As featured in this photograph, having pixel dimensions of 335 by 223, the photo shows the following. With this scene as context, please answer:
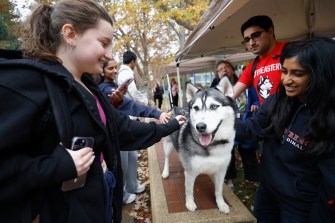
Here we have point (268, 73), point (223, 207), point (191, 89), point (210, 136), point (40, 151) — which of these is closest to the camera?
point (40, 151)

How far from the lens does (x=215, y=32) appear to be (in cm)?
419

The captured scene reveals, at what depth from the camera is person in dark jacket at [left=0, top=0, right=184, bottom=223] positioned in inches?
32.4

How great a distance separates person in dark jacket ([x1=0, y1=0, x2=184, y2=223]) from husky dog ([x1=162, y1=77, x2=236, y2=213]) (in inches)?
47.5

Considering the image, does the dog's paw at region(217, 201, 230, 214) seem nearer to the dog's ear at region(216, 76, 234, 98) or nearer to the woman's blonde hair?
the dog's ear at region(216, 76, 234, 98)

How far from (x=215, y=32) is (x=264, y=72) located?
78.8 inches

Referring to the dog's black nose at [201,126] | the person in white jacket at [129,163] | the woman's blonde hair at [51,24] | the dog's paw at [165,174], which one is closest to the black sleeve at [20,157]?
the woman's blonde hair at [51,24]

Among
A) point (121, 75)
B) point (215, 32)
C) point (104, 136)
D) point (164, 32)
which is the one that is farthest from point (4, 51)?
point (164, 32)

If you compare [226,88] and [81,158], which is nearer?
[81,158]

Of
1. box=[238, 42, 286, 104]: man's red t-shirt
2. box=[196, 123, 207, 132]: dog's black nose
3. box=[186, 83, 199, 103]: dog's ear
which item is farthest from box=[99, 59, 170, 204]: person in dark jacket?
box=[238, 42, 286, 104]: man's red t-shirt

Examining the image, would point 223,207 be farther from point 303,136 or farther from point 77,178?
point 77,178

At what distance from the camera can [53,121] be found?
0.94 m

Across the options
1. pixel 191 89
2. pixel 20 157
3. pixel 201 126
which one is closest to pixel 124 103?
pixel 191 89

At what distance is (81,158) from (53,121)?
0.21 meters

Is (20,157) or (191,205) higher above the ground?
(20,157)
